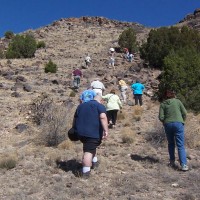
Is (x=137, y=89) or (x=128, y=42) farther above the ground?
(x=128, y=42)

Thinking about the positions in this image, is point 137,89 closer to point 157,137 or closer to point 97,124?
point 157,137

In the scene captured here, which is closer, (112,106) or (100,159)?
(100,159)

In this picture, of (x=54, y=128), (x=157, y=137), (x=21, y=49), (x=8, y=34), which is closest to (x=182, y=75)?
(x=157, y=137)

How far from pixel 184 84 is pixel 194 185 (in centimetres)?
1393

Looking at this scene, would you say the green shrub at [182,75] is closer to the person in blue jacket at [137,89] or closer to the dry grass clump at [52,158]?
the person in blue jacket at [137,89]

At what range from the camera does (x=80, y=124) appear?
767cm

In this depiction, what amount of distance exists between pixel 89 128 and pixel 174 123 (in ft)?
5.88

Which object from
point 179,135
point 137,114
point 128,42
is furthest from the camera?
point 128,42

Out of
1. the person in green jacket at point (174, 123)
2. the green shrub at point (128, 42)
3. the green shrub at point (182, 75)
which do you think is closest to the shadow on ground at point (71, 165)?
the person in green jacket at point (174, 123)

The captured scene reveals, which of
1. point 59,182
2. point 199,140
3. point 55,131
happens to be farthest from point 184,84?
point 59,182

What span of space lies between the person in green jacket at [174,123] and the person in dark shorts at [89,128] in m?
1.44

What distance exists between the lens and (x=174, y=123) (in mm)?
8219

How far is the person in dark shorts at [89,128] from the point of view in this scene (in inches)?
299

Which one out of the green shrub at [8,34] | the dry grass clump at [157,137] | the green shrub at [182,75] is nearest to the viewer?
the dry grass clump at [157,137]
